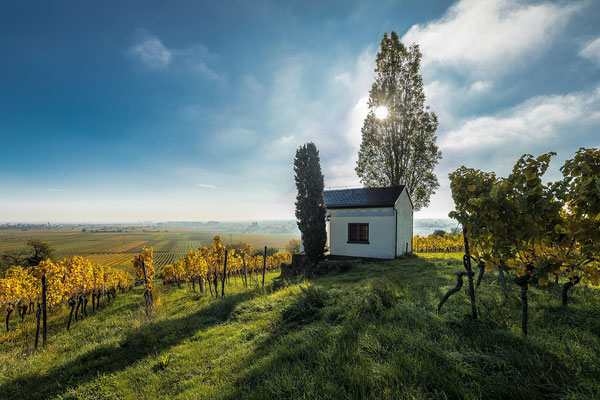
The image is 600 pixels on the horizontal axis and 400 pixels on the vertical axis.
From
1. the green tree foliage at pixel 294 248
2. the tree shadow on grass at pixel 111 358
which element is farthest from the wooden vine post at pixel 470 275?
the green tree foliage at pixel 294 248

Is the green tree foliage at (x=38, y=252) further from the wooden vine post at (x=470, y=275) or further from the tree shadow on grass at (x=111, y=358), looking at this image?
the wooden vine post at (x=470, y=275)

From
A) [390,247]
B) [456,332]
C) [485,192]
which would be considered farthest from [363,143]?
[456,332]

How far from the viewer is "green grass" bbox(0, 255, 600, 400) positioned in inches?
88.6

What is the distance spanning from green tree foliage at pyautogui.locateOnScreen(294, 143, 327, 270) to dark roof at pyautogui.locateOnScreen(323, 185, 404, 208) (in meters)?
1.84

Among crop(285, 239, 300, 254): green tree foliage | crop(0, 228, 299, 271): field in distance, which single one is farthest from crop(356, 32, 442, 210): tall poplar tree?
crop(0, 228, 299, 271): field in distance

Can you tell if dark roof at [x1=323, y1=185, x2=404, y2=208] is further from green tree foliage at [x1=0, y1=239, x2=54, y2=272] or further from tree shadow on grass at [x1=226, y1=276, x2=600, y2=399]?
green tree foliage at [x1=0, y1=239, x2=54, y2=272]

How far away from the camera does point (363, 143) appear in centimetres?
1755

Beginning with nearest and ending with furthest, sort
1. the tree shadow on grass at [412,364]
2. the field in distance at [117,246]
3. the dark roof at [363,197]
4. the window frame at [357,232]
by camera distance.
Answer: the tree shadow on grass at [412,364] → the dark roof at [363,197] → the window frame at [357,232] → the field in distance at [117,246]

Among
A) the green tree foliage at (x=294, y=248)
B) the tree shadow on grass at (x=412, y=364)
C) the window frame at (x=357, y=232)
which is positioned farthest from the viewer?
the green tree foliage at (x=294, y=248)

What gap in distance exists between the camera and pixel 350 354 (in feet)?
9.67

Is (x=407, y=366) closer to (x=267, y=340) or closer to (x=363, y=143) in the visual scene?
(x=267, y=340)

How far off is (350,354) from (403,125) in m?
16.8

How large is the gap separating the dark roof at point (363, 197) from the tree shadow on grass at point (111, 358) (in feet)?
33.3

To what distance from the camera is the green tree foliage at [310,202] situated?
43.2ft
